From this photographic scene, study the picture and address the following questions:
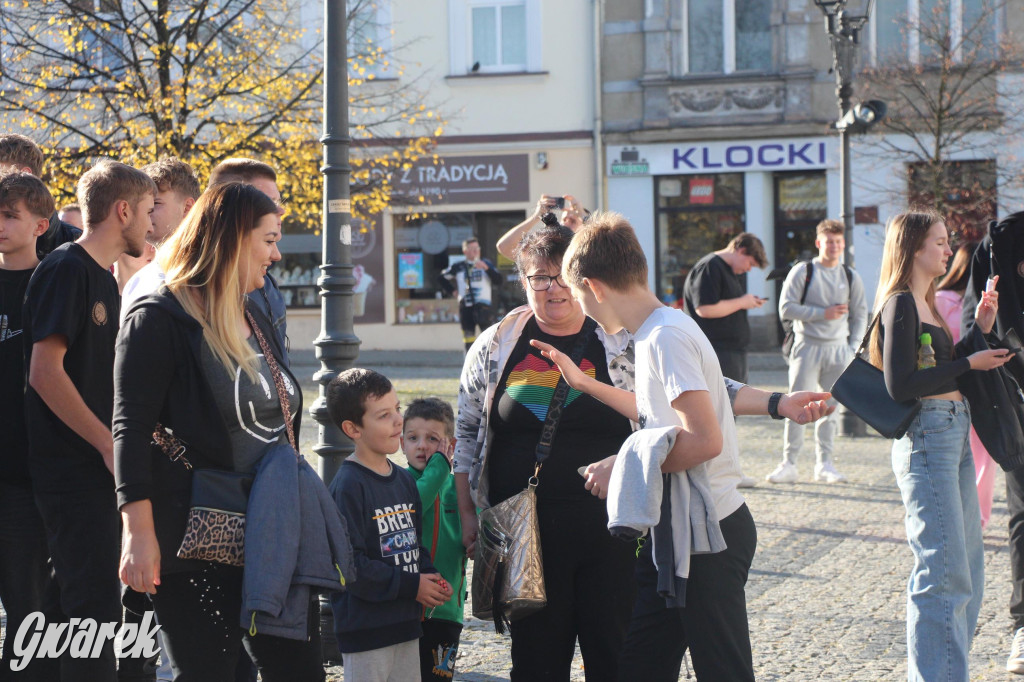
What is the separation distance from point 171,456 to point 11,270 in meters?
1.53

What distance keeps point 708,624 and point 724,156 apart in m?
20.2

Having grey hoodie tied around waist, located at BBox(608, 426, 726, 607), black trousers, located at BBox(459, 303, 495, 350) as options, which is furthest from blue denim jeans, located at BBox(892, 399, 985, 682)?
black trousers, located at BBox(459, 303, 495, 350)

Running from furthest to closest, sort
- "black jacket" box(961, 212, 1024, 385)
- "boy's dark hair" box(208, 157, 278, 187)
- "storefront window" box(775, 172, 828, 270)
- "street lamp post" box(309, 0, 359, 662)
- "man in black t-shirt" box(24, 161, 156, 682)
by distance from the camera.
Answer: "storefront window" box(775, 172, 828, 270) < "street lamp post" box(309, 0, 359, 662) < "black jacket" box(961, 212, 1024, 385) < "boy's dark hair" box(208, 157, 278, 187) < "man in black t-shirt" box(24, 161, 156, 682)

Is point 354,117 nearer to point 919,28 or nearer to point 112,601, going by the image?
point 919,28

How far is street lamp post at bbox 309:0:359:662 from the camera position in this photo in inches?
221

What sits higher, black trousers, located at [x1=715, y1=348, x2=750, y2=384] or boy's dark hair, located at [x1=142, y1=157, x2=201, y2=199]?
boy's dark hair, located at [x1=142, y1=157, x2=201, y2=199]

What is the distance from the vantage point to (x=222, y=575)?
322 centimetres

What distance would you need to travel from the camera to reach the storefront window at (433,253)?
79.2ft

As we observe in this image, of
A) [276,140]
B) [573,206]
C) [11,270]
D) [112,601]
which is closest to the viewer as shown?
[112,601]

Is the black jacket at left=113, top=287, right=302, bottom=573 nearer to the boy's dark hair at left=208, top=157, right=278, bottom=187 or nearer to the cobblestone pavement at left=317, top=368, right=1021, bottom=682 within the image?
the boy's dark hair at left=208, top=157, right=278, bottom=187

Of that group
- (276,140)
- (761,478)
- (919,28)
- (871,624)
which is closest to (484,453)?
(871,624)

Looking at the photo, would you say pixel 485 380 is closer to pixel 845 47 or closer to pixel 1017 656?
pixel 1017 656

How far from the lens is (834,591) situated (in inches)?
249

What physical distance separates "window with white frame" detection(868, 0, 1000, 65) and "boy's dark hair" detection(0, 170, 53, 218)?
1858cm
